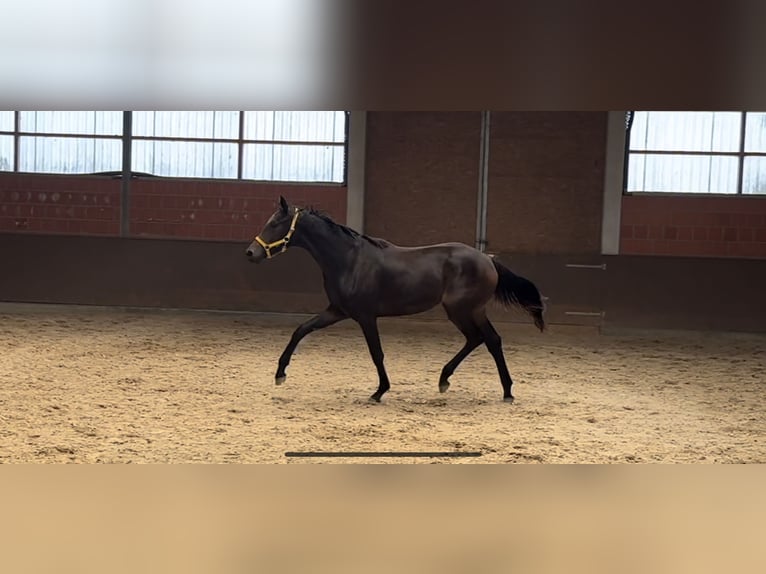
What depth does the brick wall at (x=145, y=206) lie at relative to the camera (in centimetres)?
689

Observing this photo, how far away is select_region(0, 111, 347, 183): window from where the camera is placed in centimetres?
677

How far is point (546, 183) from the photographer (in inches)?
265

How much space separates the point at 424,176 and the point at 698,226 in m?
2.06

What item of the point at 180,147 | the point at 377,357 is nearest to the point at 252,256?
the point at 377,357

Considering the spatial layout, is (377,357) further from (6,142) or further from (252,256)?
(6,142)

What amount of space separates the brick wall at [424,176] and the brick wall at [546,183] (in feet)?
0.60

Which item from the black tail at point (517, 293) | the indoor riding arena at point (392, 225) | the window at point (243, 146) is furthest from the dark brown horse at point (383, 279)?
the window at point (243, 146)

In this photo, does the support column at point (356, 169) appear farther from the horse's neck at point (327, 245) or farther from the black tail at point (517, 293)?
the black tail at point (517, 293)

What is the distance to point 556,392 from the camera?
14.0 feet

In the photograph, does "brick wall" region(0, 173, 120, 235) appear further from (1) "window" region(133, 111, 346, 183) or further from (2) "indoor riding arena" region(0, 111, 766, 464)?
(1) "window" region(133, 111, 346, 183)

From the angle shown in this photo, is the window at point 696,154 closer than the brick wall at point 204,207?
Yes
